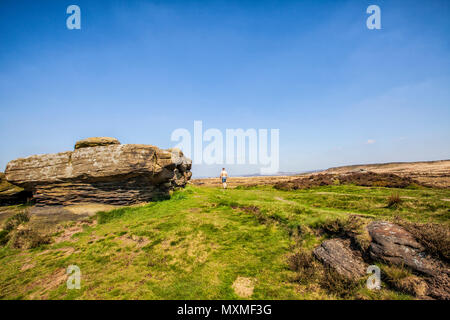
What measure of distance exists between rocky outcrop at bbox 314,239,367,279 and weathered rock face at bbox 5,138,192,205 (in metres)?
10.1

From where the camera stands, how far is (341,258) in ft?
18.2

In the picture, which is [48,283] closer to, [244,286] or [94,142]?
[244,286]

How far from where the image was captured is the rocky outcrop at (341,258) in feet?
16.6

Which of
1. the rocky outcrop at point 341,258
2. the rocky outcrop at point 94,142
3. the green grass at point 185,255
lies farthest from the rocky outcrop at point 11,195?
the rocky outcrop at point 341,258

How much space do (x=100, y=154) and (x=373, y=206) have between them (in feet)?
56.9

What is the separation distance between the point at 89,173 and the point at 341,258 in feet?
45.1

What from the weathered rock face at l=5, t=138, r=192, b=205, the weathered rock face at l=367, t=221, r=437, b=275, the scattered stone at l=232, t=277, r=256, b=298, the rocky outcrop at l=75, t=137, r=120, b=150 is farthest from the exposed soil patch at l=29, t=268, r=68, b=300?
the weathered rock face at l=367, t=221, r=437, b=275

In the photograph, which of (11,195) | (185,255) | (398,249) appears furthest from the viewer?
(11,195)

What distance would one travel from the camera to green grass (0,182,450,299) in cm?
480

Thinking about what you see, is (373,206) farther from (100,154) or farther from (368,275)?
(100,154)

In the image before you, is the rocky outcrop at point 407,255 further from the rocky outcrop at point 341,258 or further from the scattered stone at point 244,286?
the scattered stone at point 244,286

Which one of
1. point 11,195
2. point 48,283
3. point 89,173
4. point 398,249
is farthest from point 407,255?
point 11,195

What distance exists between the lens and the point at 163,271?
566 centimetres

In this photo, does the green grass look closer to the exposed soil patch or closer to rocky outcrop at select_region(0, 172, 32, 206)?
the exposed soil patch
